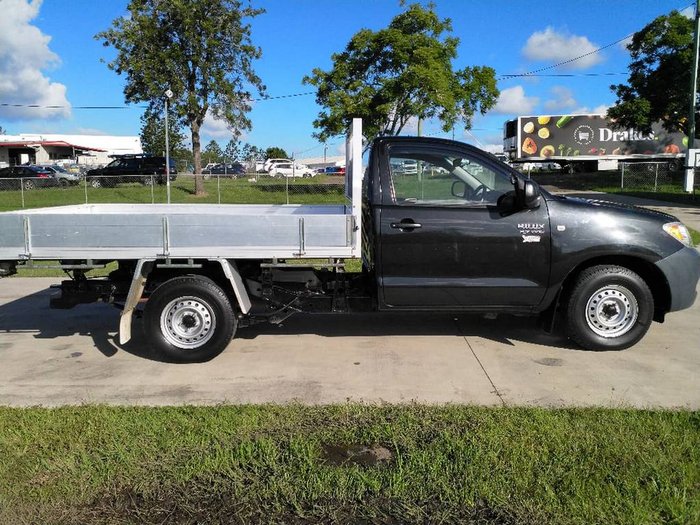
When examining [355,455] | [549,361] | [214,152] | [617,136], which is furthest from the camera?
[214,152]

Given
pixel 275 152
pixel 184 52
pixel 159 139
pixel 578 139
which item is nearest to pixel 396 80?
pixel 184 52

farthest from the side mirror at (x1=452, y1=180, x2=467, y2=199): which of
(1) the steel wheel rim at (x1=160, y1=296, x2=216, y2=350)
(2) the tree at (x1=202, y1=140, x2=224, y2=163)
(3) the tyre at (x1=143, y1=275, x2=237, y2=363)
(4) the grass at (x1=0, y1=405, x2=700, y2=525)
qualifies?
(2) the tree at (x1=202, y1=140, x2=224, y2=163)

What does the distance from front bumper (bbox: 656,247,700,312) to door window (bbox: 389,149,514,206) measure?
5.23ft

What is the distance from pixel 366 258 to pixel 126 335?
2.29 meters

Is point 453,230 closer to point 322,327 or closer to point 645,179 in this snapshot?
point 322,327

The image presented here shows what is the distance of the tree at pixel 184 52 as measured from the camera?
83.8 ft

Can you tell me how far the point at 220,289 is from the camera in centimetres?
556

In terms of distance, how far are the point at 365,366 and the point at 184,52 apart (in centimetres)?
2406

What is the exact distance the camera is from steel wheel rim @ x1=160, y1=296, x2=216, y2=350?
5.56 m

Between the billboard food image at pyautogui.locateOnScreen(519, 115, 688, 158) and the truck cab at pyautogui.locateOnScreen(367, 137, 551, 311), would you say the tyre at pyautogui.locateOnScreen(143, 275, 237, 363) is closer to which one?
the truck cab at pyautogui.locateOnScreen(367, 137, 551, 311)

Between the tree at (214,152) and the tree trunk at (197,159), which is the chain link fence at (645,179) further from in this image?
the tree at (214,152)

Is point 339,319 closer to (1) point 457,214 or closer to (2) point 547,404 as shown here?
(1) point 457,214

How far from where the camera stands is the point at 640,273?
19.1ft

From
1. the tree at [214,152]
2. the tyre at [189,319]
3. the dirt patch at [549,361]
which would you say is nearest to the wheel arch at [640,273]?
the dirt patch at [549,361]
